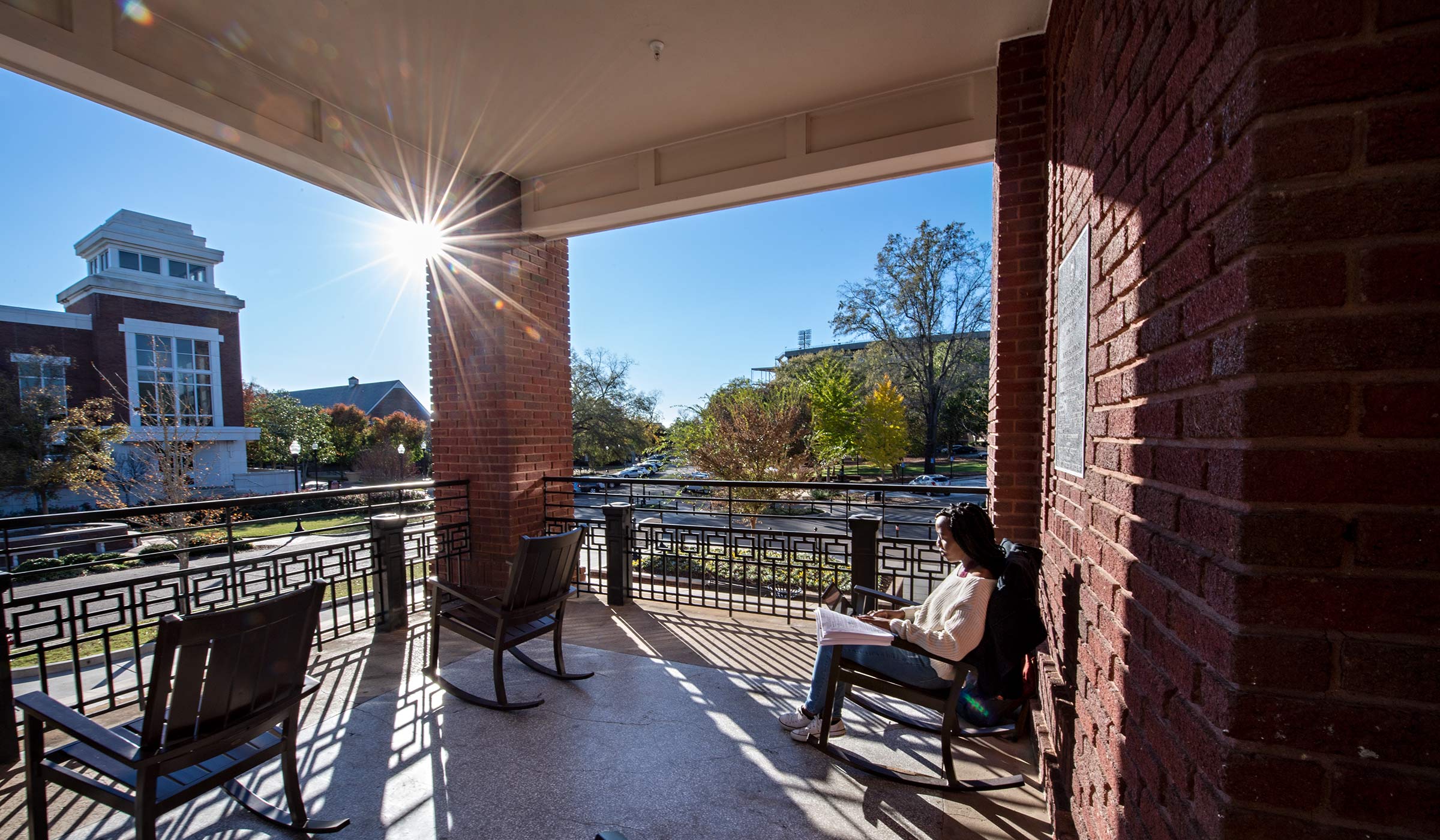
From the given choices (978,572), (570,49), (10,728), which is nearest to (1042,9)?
(570,49)

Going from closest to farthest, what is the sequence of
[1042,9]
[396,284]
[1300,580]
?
[1300,580] → [1042,9] → [396,284]

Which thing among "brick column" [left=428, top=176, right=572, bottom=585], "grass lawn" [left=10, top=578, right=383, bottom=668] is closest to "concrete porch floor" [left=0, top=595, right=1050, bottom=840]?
"grass lawn" [left=10, top=578, right=383, bottom=668]

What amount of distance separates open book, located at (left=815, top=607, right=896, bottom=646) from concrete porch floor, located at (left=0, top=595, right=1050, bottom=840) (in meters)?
0.65

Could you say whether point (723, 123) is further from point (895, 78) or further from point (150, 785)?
point (150, 785)

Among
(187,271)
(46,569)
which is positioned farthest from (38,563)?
(187,271)

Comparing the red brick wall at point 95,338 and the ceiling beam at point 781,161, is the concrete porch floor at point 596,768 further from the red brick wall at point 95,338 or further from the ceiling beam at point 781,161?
the red brick wall at point 95,338

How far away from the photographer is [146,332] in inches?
785

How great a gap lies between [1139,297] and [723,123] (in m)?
3.59

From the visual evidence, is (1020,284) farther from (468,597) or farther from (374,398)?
(374,398)

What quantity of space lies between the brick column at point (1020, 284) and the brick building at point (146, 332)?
73.4 feet

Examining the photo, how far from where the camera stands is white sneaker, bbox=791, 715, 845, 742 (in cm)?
265

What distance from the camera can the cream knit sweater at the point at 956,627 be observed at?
2262 mm

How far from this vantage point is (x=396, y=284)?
6.18 meters

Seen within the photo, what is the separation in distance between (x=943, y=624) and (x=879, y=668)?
14.5 inches
